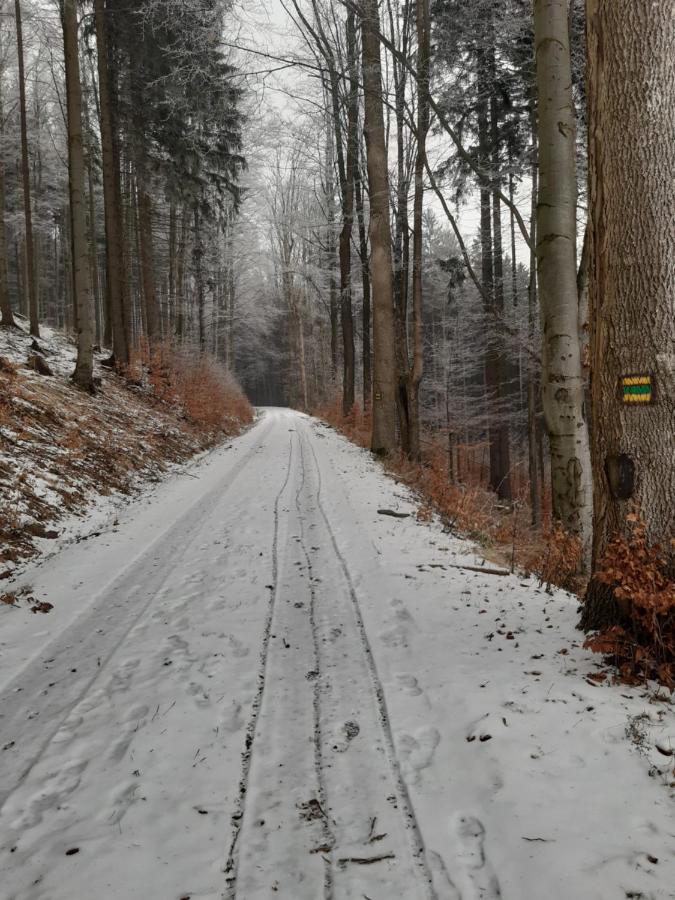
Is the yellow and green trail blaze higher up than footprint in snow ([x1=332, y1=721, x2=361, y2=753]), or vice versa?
the yellow and green trail blaze

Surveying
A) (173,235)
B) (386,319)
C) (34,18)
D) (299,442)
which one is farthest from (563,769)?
(173,235)

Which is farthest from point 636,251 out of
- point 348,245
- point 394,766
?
point 348,245

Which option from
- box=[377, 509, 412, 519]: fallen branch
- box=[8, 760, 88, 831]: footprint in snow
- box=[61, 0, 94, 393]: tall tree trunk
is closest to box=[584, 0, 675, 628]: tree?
box=[8, 760, 88, 831]: footprint in snow

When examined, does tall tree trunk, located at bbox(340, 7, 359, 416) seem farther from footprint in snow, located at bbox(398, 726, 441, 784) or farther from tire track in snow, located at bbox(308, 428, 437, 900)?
footprint in snow, located at bbox(398, 726, 441, 784)

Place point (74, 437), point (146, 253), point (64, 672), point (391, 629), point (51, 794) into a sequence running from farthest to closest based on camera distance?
point (146, 253) < point (74, 437) < point (391, 629) < point (64, 672) < point (51, 794)

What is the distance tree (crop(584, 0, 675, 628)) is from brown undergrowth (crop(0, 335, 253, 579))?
213 inches

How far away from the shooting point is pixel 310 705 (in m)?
2.83

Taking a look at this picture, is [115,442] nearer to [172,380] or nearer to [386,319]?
[386,319]

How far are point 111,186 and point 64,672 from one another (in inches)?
570

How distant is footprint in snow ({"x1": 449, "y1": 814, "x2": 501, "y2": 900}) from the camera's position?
1743mm

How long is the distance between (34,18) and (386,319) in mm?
14620

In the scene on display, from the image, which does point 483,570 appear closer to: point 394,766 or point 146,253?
point 394,766

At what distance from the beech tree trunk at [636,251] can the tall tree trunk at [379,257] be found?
8.93 metres

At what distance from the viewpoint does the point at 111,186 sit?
13789 millimetres
